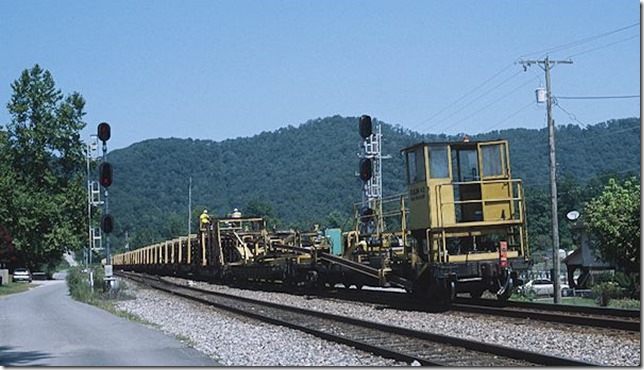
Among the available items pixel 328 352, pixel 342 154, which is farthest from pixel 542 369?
pixel 342 154

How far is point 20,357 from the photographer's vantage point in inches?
515

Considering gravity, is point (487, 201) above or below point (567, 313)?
above

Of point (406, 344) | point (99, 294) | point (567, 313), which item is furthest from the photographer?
point (99, 294)

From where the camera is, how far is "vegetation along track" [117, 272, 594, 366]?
38.0 ft

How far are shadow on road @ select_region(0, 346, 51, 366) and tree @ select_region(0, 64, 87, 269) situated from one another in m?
39.4

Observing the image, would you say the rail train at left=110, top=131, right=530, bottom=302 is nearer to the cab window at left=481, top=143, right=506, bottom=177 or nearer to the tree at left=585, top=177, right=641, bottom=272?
the cab window at left=481, top=143, right=506, bottom=177

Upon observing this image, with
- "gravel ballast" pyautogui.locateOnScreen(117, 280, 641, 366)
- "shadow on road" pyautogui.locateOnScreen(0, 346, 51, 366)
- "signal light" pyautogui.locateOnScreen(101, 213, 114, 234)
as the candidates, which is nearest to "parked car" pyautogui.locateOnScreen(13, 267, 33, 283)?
"signal light" pyautogui.locateOnScreen(101, 213, 114, 234)

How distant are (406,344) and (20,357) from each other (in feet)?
19.4

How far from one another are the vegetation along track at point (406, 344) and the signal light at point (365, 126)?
16.9ft

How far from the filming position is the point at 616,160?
74688 mm

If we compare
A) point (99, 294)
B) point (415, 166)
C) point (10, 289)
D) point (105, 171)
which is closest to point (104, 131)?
point (105, 171)

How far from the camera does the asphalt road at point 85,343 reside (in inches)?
489

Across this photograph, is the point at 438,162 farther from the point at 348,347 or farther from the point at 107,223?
the point at 107,223

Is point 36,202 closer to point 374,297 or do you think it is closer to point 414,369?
point 374,297
